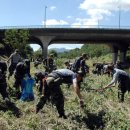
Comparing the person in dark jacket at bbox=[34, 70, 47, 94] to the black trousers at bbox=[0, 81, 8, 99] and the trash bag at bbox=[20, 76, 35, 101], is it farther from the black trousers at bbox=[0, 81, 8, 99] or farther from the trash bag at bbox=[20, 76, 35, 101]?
the black trousers at bbox=[0, 81, 8, 99]

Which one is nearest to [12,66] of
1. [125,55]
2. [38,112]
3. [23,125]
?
[38,112]

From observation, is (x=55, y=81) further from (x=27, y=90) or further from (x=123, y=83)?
(x=123, y=83)

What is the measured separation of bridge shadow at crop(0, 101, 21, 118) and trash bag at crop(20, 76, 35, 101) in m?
1.10

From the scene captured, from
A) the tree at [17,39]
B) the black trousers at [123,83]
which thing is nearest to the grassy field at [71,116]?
the black trousers at [123,83]

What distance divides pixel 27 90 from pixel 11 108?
1.73 meters

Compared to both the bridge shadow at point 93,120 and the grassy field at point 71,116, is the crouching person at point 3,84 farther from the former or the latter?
the bridge shadow at point 93,120

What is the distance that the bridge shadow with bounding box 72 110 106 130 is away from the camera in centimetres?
1162

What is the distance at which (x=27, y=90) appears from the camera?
14516 mm

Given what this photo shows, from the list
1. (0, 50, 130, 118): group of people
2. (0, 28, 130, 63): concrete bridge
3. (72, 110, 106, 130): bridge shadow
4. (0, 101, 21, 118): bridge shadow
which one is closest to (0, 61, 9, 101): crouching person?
(0, 50, 130, 118): group of people

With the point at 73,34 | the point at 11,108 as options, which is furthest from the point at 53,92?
the point at 73,34

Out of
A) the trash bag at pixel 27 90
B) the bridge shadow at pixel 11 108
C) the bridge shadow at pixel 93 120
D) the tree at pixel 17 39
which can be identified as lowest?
the bridge shadow at pixel 93 120

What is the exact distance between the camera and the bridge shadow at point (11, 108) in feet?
40.0

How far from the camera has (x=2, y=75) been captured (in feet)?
43.0

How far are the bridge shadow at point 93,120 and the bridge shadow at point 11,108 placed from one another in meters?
1.66
